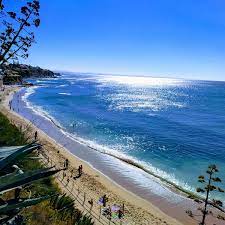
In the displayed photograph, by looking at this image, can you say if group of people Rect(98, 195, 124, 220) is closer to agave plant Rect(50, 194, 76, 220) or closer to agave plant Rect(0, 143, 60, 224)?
agave plant Rect(50, 194, 76, 220)

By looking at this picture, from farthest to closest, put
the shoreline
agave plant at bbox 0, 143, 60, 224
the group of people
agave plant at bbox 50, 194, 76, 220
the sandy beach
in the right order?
the shoreline, the sandy beach, the group of people, agave plant at bbox 50, 194, 76, 220, agave plant at bbox 0, 143, 60, 224

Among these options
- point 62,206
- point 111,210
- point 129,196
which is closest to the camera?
point 62,206

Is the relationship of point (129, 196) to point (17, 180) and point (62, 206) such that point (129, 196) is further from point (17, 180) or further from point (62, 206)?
point (17, 180)

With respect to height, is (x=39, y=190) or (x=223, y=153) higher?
(x=39, y=190)

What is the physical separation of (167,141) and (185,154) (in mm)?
6370

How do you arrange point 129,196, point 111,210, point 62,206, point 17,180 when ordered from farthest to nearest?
point 129,196 → point 111,210 → point 62,206 → point 17,180

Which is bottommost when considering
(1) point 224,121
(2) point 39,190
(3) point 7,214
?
(1) point 224,121

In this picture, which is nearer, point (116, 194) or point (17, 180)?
point (17, 180)

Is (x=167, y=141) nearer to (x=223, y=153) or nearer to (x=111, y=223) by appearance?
(x=223, y=153)

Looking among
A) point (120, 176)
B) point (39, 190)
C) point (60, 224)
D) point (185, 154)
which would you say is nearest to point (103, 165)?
point (120, 176)

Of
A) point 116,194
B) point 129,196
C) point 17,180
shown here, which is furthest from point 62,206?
point 129,196

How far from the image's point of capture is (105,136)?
45281 mm

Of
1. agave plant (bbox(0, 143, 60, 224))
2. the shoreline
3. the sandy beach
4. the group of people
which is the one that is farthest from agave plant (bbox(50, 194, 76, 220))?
the shoreline

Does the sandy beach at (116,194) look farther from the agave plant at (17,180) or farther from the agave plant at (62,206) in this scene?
the agave plant at (17,180)
